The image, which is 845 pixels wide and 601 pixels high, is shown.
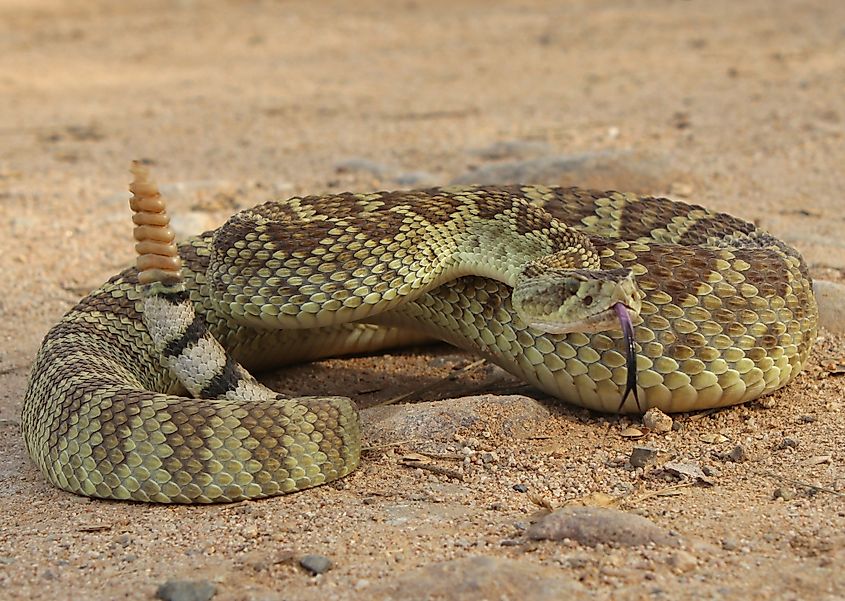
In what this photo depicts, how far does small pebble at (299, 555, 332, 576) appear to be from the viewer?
13.1ft

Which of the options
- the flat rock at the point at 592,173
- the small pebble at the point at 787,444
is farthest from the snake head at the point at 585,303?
the flat rock at the point at 592,173

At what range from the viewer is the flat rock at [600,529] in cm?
406

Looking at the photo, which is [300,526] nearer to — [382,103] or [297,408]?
[297,408]

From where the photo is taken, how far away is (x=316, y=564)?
13.2ft

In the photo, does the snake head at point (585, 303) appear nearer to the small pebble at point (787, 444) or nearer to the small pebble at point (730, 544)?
the small pebble at point (787, 444)

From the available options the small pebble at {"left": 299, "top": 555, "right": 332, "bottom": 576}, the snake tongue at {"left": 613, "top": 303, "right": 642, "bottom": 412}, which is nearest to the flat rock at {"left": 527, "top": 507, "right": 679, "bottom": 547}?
the small pebble at {"left": 299, "top": 555, "right": 332, "bottom": 576}

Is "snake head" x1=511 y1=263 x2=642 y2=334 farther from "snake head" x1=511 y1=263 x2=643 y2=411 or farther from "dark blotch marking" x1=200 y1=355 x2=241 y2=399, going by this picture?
"dark blotch marking" x1=200 y1=355 x2=241 y2=399

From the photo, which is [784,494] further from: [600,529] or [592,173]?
[592,173]

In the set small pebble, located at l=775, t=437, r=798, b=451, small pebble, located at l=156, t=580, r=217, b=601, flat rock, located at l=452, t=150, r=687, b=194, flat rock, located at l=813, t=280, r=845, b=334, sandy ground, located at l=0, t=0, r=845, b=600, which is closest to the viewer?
small pebble, located at l=156, t=580, r=217, b=601

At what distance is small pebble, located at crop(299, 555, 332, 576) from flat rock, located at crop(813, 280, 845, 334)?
11.1 feet

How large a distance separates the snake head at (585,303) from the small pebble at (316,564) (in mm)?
1529

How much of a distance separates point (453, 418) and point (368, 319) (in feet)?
3.40

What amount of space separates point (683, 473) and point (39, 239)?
19.1 ft

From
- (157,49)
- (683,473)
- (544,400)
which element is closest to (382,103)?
(157,49)
